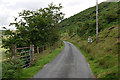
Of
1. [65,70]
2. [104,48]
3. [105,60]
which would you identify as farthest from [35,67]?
[104,48]

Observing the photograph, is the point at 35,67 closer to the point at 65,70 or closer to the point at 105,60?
the point at 65,70

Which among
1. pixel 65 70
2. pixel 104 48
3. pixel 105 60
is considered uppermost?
pixel 104 48

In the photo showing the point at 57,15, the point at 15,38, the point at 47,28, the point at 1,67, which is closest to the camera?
the point at 1,67

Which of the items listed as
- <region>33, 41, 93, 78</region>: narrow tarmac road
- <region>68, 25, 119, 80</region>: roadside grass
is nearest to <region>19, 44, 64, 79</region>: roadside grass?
<region>33, 41, 93, 78</region>: narrow tarmac road

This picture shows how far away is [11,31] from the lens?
19.5m

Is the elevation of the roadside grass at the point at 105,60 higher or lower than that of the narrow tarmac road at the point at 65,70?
higher

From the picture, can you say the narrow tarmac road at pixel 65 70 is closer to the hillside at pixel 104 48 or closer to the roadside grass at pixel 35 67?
the roadside grass at pixel 35 67

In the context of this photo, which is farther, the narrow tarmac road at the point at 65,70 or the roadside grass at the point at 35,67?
the roadside grass at the point at 35,67

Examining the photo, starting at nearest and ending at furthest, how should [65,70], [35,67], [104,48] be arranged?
[65,70] → [35,67] → [104,48]

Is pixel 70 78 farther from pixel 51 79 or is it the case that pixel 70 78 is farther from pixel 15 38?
pixel 15 38

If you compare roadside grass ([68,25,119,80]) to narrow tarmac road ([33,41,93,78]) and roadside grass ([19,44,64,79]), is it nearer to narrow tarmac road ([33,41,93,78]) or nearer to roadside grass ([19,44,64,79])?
narrow tarmac road ([33,41,93,78])

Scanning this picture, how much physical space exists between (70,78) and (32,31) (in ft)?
45.8

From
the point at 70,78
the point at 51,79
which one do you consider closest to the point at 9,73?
the point at 51,79

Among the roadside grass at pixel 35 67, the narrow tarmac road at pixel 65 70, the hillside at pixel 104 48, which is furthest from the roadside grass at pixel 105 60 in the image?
the roadside grass at pixel 35 67
